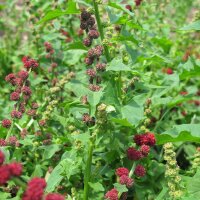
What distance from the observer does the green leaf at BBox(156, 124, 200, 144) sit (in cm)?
240

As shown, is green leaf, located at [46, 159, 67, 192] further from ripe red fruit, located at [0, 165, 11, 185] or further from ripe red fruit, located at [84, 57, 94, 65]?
ripe red fruit, located at [0, 165, 11, 185]

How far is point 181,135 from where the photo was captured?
239 cm

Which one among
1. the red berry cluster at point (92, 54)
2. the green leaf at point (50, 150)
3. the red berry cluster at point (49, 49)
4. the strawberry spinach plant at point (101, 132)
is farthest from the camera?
the red berry cluster at point (49, 49)

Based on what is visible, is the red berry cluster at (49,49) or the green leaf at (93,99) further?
the red berry cluster at (49,49)

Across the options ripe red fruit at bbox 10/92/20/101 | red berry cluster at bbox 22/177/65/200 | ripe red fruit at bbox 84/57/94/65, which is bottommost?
ripe red fruit at bbox 10/92/20/101

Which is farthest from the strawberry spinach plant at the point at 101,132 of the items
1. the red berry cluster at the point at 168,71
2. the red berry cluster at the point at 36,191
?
the red berry cluster at the point at 168,71

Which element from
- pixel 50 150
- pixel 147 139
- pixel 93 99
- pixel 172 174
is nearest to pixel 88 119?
pixel 93 99

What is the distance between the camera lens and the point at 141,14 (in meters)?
5.12

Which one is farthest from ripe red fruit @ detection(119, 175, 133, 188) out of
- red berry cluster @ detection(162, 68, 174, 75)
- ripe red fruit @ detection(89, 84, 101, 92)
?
red berry cluster @ detection(162, 68, 174, 75)

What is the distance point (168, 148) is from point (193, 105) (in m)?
2.25

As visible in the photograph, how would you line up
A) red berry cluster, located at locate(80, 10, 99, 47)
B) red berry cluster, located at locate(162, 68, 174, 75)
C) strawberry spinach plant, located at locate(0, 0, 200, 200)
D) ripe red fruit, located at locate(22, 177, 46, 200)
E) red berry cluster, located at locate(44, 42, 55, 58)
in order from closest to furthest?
ripe red fruit, located at locate(22, 177, 46, 200)
strawberry spinach plant, located at locate(0, 0, 200, 200)
red berry cluster, located at locate(80, 10, 99, 47)
red berry cluster, located at locate(44, 42, 55, 58)
red berry cluster, located at locate(162, 68, 174, 75)

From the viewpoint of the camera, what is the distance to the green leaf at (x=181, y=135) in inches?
94.5

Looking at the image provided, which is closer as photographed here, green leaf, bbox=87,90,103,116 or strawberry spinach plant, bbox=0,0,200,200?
green leaf, bbox=87,90,103,116

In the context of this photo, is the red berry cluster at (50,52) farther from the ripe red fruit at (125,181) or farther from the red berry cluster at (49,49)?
the ripe red fruit at (125,181)
